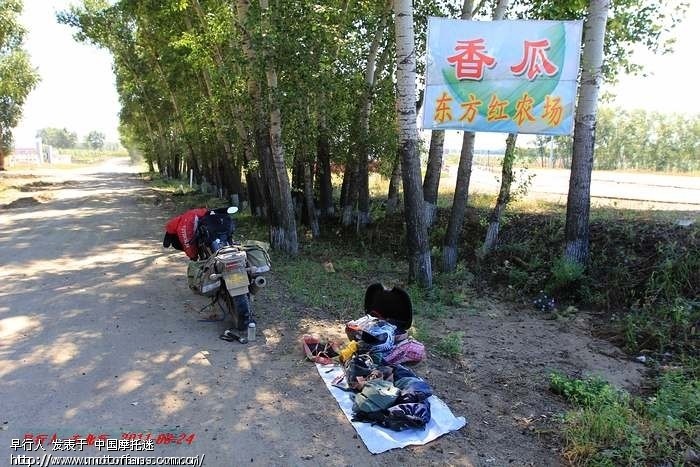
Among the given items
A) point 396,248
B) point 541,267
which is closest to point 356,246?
point 396,248

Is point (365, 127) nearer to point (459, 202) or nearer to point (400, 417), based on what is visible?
point (459, 202)

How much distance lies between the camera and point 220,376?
4.46 meters

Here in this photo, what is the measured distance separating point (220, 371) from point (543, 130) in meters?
5.24

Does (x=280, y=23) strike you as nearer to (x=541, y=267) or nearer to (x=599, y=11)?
(x=599, y=11)

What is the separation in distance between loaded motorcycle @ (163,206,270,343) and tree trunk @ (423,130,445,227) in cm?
419

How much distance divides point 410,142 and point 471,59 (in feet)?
4.45

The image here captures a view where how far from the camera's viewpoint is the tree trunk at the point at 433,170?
9.00 metres

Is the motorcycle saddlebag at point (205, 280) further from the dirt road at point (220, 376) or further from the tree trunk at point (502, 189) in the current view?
the tree trunk at point (502, 189)

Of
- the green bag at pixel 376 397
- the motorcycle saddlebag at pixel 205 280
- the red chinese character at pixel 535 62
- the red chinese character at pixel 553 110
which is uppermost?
the red chinese character at pixel 535 62

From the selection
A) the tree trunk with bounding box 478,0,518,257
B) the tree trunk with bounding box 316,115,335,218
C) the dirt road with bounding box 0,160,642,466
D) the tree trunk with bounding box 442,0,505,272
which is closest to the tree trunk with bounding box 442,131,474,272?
the tree trunk with bounding box 442,0,505,272

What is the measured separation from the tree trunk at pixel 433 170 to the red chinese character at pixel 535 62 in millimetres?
2113

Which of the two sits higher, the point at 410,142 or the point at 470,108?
the point at 470,108

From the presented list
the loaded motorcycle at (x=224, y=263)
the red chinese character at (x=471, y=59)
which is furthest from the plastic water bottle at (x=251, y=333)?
the red chinese character at (x=471, y=59)

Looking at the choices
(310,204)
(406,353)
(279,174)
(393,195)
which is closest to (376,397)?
(406,353)
